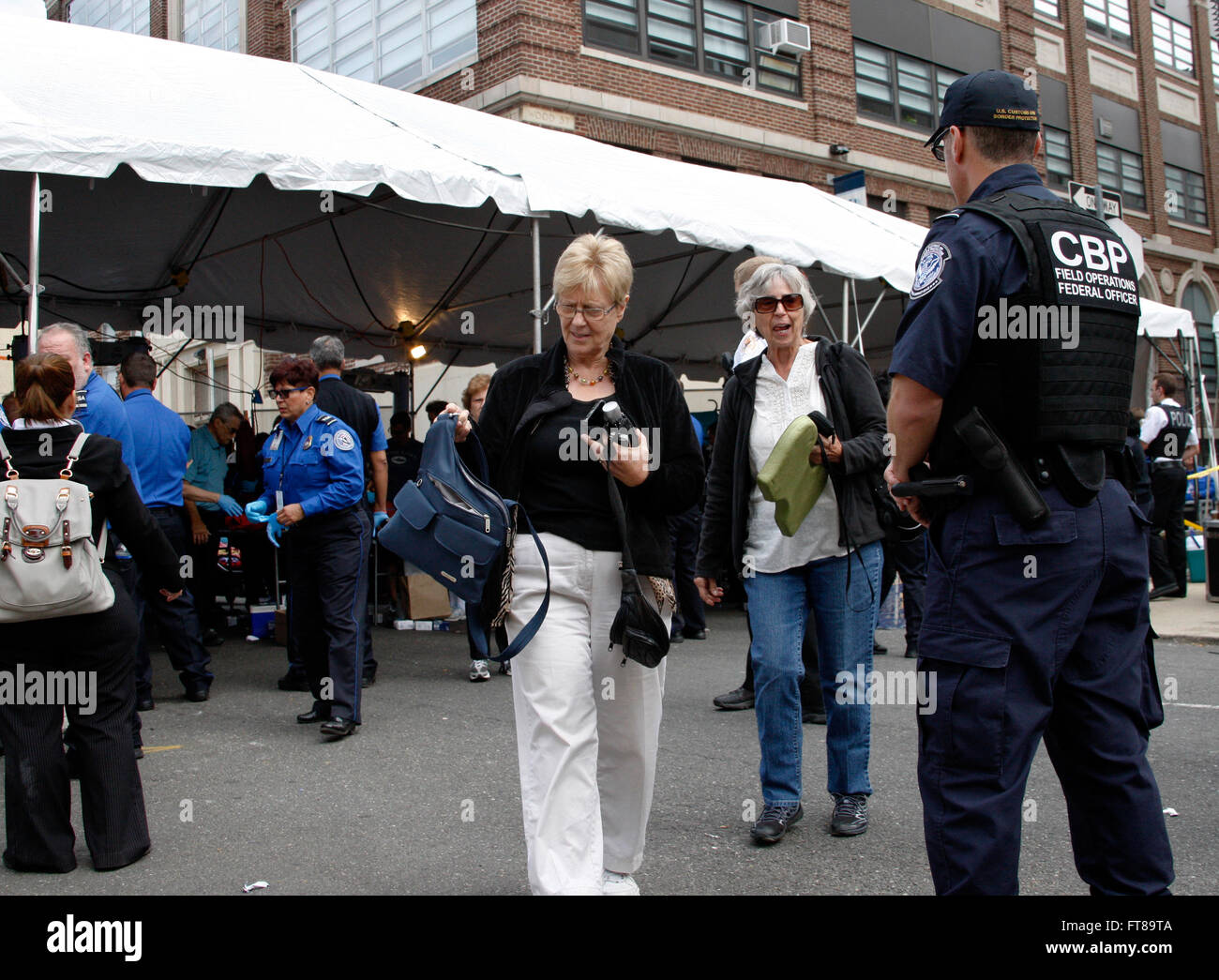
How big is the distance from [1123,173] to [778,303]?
28.8m

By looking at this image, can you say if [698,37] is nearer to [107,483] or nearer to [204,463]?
[204,463]

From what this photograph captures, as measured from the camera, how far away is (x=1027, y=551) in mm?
2432

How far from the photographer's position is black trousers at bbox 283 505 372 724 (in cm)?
582

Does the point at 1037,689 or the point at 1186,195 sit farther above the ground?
the point at 1186,195

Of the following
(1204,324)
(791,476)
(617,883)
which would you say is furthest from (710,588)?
(1204,324)

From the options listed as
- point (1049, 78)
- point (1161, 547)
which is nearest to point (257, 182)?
point (1161, 547)

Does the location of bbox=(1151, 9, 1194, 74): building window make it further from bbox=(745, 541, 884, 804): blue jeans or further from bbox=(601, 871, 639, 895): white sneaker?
bbox=(601, 871, 639, 895): white sneaker

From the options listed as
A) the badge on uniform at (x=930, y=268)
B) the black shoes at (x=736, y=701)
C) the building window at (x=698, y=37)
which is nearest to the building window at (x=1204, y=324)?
the building window at (x=698, y=37)

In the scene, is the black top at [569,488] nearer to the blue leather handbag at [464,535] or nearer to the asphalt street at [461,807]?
the blue leather handbag at [464,535]

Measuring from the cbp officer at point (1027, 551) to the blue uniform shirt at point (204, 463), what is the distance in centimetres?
812

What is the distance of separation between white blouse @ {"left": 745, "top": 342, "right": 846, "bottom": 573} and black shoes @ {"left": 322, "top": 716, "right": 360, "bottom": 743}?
2.58 meters

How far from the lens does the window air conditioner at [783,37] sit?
2030 cm

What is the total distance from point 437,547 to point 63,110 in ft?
16.0
